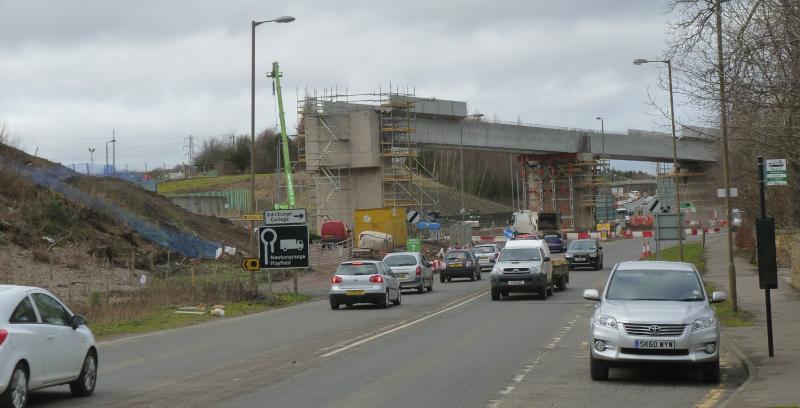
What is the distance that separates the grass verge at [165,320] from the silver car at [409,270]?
559 cm

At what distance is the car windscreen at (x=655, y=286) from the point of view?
49.3ft

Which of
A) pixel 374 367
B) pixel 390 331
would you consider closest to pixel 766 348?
pixel 374 367

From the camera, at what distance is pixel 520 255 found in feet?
112

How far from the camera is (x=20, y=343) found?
11.2 metres

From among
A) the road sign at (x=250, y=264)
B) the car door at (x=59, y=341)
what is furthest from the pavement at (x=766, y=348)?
the road sign at (x=250, y=264)

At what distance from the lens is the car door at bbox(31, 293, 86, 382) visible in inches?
474

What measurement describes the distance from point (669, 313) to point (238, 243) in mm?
53791

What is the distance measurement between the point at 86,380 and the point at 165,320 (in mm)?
14396

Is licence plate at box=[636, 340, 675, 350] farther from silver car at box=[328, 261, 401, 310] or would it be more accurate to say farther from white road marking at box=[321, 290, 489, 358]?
silver car at box=[328, 261, 401, 310]

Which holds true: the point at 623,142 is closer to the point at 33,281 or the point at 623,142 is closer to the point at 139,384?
the point at 33,281

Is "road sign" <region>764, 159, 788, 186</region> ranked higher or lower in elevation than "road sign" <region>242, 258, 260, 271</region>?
higher

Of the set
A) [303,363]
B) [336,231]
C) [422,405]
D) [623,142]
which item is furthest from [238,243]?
[422,405]

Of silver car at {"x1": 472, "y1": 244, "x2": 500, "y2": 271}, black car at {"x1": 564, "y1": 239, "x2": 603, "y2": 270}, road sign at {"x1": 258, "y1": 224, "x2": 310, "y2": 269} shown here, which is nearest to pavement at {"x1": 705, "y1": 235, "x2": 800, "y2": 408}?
road sign at {"x1": 258, "y1": 224, "x2": 310, "y2": 269}

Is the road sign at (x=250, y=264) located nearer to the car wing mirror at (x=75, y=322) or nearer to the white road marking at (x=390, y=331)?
the white road marking at (x=390, y=331)
